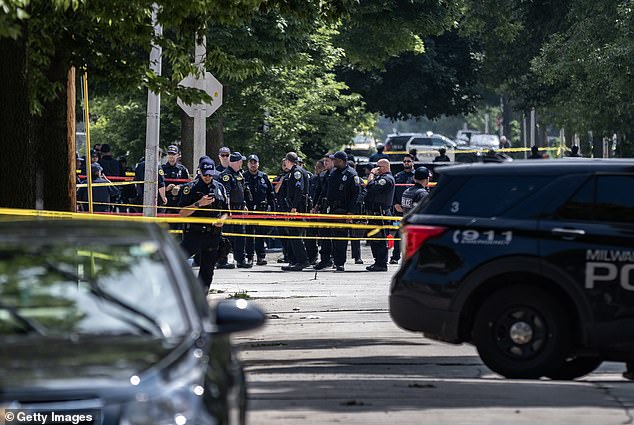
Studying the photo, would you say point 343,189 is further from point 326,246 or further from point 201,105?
point 201,105

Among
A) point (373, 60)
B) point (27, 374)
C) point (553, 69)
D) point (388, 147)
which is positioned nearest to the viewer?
point (27, 374)

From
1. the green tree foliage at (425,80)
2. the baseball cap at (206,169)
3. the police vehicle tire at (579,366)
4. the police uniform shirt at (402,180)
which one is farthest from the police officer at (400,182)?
the green tree foliage at (425,80)

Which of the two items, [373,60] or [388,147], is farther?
[388,147]

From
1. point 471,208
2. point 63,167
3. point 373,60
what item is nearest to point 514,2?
point 373,60

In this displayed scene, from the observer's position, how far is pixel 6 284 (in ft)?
22.8

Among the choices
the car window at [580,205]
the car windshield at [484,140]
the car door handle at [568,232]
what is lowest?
the car door handle at [568,232]

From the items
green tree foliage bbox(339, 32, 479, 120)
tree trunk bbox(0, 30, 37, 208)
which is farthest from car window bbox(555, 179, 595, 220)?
green tree foliage bbox(339, 32, 479, 120)

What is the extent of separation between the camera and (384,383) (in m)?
11.2

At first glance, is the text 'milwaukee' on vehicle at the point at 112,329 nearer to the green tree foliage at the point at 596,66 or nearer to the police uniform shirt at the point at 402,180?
the police uniform shirt at the point at 402,180

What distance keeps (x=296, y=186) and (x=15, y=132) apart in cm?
1223

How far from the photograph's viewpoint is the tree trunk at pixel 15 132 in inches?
564

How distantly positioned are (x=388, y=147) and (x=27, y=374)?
5368 centimetres

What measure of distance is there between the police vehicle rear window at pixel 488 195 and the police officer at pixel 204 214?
6.77 meters

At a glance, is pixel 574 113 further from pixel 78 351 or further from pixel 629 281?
pixel 78 351
